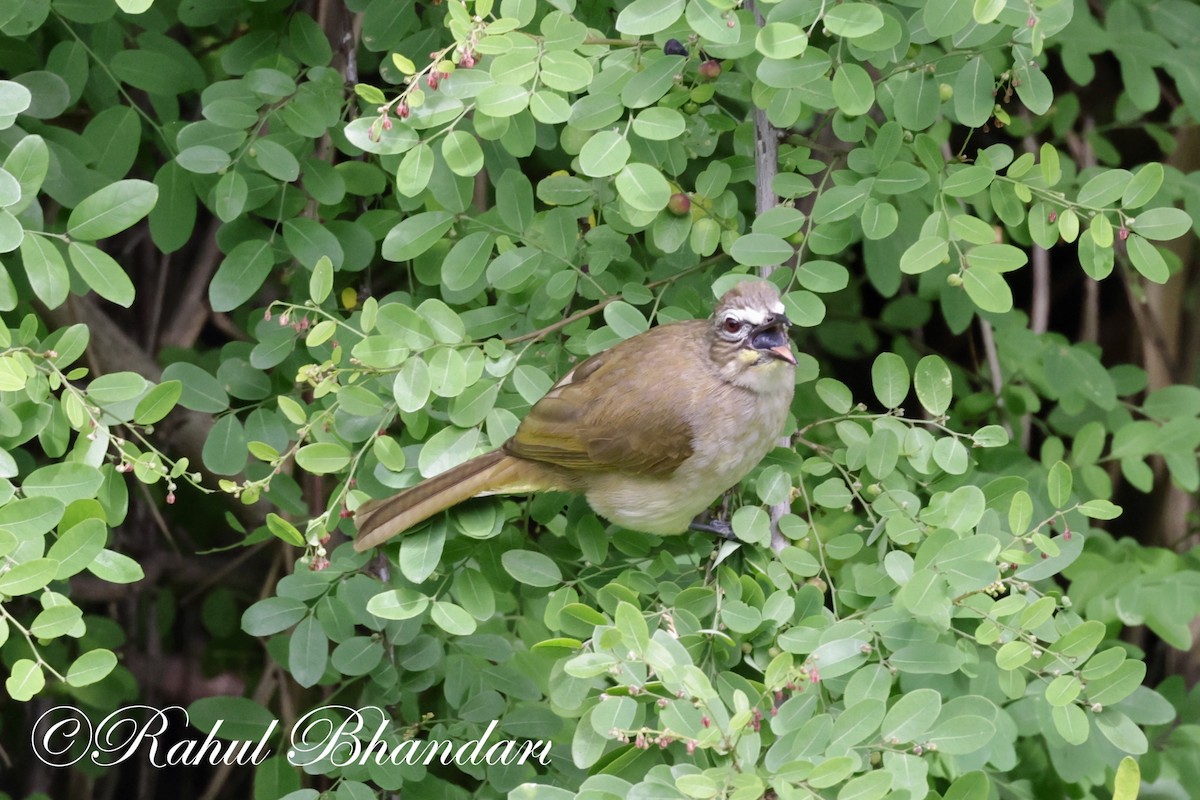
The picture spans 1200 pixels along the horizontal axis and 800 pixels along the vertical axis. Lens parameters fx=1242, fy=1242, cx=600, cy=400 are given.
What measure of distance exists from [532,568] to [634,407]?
46 cm

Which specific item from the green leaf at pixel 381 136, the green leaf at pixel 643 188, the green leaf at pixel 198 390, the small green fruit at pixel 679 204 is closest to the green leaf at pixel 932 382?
the small green fruit at pixel 679 204

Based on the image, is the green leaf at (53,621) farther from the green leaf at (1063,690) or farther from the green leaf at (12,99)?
the green leaf at (1063,690)

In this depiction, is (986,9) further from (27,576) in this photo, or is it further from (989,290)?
(27,576)

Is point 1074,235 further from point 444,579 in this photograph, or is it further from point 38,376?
point 38,376

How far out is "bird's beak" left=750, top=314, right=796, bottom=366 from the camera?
8.13 feet

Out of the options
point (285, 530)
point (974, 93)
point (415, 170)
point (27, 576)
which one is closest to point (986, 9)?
point (974, 93)

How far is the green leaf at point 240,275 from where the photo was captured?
2.64m

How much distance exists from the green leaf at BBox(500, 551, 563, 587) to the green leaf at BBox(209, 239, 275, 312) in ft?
2.67

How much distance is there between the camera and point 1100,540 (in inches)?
138

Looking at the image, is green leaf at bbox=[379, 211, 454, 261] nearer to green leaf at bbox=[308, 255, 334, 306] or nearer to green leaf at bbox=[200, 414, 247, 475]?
green leaf at bbox=[308, 255, 334, 306]

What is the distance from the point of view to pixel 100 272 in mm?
→ 2250

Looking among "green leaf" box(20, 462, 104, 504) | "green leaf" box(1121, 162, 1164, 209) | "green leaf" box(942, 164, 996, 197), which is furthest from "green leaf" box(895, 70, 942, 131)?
"green leaf" box(20, 462, 104, 504)

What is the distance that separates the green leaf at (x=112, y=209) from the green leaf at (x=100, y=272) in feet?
0.09

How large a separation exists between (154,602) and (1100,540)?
3.02 meters
